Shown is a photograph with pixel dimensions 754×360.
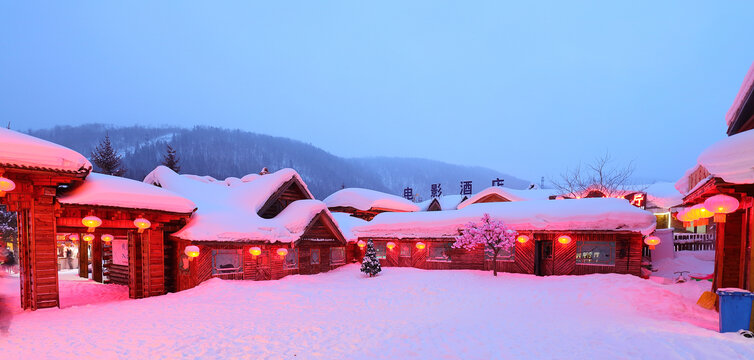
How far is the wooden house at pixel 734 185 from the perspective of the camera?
7094mm

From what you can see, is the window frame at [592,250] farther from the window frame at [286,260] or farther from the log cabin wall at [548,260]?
the window frame at [286,260]

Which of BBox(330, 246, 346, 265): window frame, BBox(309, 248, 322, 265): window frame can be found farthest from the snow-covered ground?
BBox(330, 246, 346, 265): window frame

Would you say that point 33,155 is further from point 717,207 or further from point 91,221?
point 717,207

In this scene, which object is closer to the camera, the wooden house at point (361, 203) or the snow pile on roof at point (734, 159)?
the snow pile on roof at point (734, 159)

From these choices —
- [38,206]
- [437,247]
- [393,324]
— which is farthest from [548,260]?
[38,206]

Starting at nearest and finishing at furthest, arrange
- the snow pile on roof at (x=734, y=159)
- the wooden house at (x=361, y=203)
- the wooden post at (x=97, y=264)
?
the snow pile on roof at (x=734, y=159) → the wooden post at (x=97, y=264) → the wooden house at (x=361, y=203)

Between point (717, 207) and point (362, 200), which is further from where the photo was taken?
point (362, 200)

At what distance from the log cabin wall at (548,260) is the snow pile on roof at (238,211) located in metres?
Answer: 6.60

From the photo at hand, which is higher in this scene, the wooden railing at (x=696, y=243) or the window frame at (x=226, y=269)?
the window frame at (x=226, y=269)

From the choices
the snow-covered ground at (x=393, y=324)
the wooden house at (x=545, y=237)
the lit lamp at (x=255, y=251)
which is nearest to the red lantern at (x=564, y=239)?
the wooden house at (x=545, y=237)

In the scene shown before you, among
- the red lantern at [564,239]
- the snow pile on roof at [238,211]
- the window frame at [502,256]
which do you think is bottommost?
the window frame at [502,256]

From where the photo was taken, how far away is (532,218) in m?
17.8

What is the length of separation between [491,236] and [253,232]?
1132 cm

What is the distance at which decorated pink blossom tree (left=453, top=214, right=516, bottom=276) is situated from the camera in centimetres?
1666
